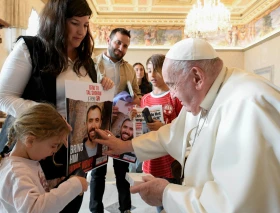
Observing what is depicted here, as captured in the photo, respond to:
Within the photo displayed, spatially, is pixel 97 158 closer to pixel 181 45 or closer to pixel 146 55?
pixel 181 45

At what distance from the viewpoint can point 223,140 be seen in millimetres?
1138

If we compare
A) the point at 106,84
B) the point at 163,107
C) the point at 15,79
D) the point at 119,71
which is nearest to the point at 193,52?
the point at 106,84

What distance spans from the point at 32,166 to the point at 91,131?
432 millimetres

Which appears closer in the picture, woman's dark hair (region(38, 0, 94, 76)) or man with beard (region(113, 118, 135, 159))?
woman's dark hair (region(38, 0, 94, 76))

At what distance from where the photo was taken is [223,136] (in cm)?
115

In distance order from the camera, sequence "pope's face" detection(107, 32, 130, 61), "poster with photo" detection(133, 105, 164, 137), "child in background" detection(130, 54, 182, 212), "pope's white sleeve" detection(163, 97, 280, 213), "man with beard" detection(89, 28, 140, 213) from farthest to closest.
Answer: "pope's face" detection(107, 32, 130, 61) → "man with beard" detection(89, 28, 140, 213) → "child in background" detection(130, 54, 182, 212) → "poster with photo" detection(133, 105, 164, 137) → "pope's white sleeve" detection(163, 97, 280, 213)

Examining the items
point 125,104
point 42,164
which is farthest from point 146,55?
point 42,164

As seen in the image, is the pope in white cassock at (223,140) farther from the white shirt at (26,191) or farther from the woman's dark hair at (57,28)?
the woman's dark hair at (57,28)

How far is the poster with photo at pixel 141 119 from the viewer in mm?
2074

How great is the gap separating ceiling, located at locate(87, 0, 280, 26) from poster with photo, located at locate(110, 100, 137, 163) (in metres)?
7.59

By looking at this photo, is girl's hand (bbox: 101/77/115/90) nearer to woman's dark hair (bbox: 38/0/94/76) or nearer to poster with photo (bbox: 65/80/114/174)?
poster with photo (bbox: 65/80/114/174)

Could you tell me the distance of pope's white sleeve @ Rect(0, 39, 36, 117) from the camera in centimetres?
141

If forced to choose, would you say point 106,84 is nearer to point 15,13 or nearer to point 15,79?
point 15,79

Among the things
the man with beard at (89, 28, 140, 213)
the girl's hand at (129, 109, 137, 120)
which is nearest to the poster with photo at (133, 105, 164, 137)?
the girl's hand at (129, 109, 137, 120)
